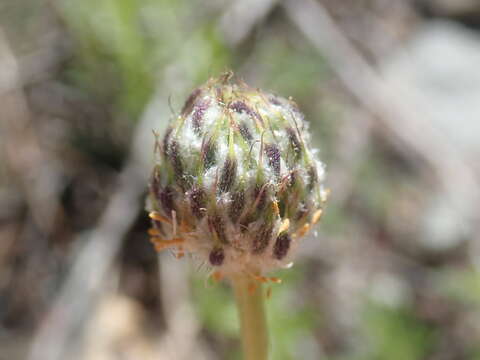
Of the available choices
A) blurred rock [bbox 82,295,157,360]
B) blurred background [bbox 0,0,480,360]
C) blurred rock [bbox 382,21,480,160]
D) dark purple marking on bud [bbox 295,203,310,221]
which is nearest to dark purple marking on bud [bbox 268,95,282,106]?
dark purple marking on bud [bbox 295,203,310,221]

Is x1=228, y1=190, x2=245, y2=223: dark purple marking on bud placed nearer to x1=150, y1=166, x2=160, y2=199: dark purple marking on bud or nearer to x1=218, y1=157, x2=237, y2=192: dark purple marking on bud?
x1=218, y1=157, x2=237, y2=192: dark purple marking on bud

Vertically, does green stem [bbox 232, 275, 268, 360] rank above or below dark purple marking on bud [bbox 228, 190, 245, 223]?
below

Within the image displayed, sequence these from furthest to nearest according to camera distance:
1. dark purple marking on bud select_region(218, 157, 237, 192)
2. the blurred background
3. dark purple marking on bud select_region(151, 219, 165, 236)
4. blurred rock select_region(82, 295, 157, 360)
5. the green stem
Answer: blurred rock select_region(82, 295, 157, 360)
the blurred background
the green stem
dark purple marking on bud select_region(151, 219, 165, 236)
dark purple marking on bud select_region(218, 157, 237, 192)

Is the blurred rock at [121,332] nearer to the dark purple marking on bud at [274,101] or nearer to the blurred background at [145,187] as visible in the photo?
the blurred background at [145,187]

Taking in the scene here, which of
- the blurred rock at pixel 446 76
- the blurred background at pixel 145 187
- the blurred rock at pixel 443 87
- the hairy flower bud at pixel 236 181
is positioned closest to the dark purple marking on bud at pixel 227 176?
the hairy flower bud at pixel 236 181

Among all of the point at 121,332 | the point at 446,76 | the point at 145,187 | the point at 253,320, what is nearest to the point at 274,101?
the point at 253,320

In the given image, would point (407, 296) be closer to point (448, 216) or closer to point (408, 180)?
point (448, 216)

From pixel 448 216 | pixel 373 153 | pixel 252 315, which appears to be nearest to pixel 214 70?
pixel 373 153
